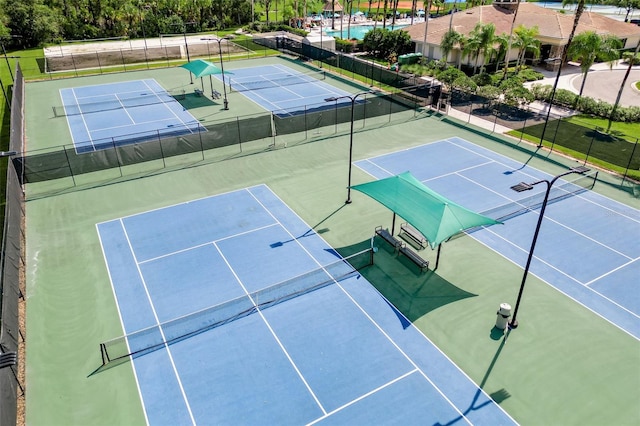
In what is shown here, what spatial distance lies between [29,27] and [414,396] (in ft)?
229

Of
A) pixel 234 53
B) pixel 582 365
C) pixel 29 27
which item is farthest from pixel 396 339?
pixel 29 27

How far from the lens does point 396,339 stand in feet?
48.7

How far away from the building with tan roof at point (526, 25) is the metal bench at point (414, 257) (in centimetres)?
3459

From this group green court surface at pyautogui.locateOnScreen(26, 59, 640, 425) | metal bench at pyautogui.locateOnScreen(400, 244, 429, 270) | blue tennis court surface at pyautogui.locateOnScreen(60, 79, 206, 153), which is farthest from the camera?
blue tennis court surface at pyautogui.locateOnScreen(60, 79, 206, 153)

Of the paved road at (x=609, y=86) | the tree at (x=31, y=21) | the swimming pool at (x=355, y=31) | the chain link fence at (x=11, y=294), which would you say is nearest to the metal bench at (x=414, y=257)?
the chain link fence at (x=11, y=294)

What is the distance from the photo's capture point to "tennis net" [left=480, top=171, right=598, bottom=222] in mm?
21703

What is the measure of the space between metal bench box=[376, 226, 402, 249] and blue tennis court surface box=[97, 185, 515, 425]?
2.36 meters

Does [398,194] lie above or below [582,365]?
above

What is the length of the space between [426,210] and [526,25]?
44.3m

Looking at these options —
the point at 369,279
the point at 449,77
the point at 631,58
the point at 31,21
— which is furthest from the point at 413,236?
the point at 31,21

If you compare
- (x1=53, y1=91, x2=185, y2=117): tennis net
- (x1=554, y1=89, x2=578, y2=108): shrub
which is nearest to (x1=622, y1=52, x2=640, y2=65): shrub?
(x1=554, y1=89, x2=578, y2=108): shrub

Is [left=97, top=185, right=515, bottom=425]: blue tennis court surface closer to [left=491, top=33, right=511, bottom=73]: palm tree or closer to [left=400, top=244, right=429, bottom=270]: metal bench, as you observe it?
[left=400, top=244, right=429, bottom=270]: metal bench

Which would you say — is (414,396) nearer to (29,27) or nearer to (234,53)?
(234,53)

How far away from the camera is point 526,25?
50906 millimetres
